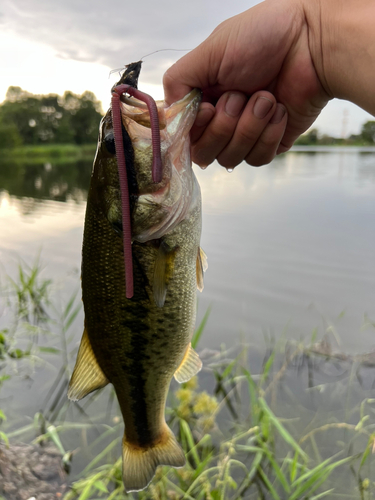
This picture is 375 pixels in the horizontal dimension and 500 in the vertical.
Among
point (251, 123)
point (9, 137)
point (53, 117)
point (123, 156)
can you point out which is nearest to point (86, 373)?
point (123, 156)

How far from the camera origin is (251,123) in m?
1.89

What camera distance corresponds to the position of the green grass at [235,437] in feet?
→ 8.98

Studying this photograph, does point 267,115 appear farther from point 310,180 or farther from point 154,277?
point 310,180

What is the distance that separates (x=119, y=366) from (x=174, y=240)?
2.29ft

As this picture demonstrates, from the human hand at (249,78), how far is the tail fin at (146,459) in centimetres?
167

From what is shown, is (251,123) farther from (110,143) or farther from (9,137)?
(9,137)

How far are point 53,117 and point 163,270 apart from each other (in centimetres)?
7388

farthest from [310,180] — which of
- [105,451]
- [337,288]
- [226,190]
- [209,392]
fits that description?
[105,451]

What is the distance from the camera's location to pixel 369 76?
5.60ft

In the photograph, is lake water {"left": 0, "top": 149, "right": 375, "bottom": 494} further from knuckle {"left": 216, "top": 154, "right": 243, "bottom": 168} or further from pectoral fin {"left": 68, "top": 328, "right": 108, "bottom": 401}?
knuckle {"left": 216, "top": 154, "right": 243, "bottom": 168}

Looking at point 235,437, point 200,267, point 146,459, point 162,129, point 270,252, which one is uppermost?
point 162,129

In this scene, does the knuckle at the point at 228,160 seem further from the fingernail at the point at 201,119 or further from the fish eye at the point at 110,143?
the fish eye at the point at 110,143

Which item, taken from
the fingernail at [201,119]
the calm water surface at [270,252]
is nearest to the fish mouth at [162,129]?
the fingernail at [201,119]

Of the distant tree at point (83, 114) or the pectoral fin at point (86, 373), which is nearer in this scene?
the pectoral fin at point (86, 373)
